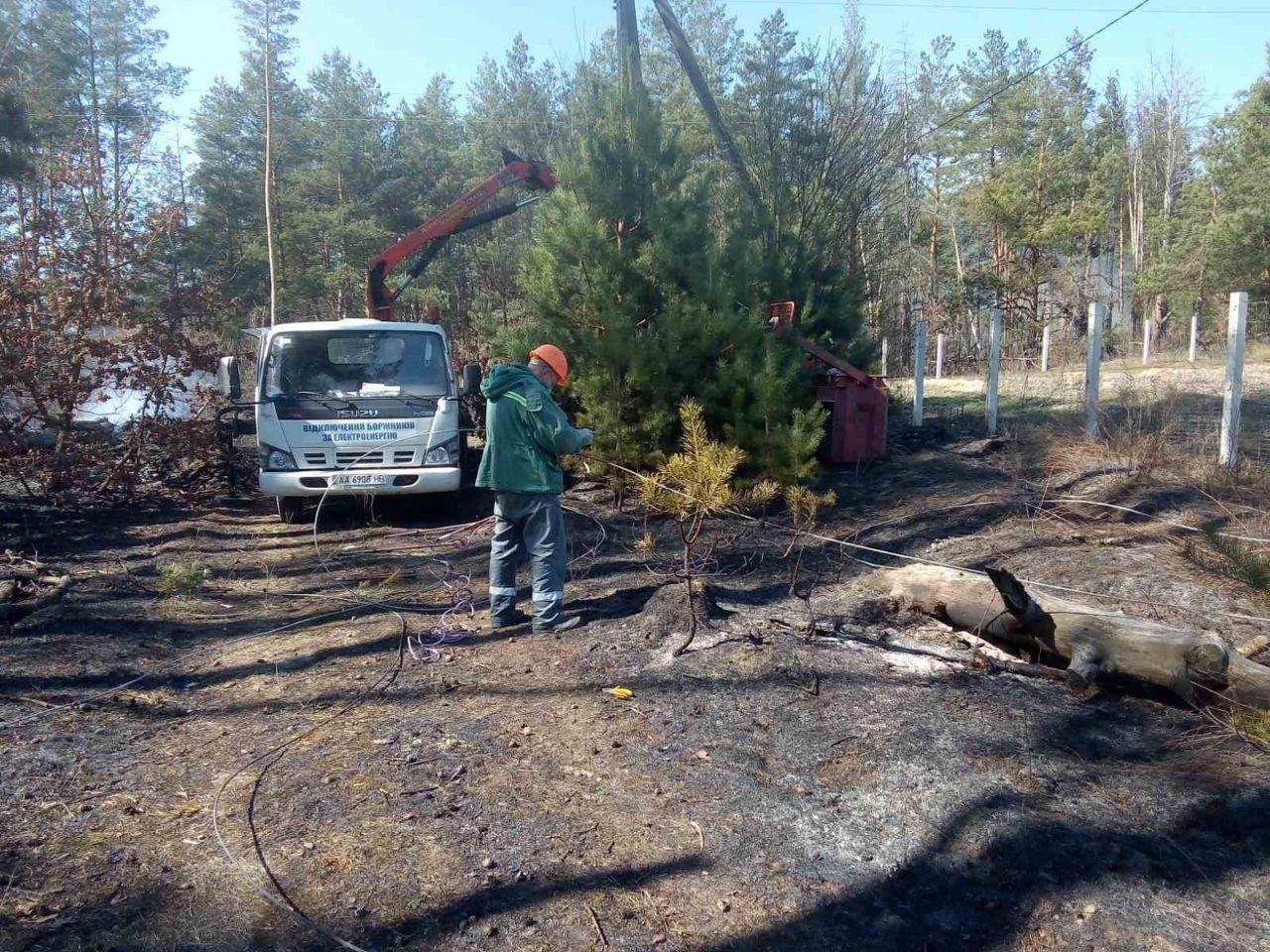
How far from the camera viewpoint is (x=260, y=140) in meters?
31.0

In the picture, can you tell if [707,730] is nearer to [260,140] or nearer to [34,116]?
[34,116]

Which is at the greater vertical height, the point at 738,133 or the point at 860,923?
the point at 738,133

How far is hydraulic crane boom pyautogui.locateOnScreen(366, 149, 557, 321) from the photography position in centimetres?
1203

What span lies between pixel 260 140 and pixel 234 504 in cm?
2475

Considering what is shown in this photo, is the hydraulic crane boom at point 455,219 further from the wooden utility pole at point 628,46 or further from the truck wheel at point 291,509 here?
the truck wheel at point 291,509

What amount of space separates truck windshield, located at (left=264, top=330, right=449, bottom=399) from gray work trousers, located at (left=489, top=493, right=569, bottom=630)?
3875 mm

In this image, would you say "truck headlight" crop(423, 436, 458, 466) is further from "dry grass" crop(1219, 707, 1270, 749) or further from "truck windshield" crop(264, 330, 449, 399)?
"dry grass" crop(1219, 707, 1270, 749)

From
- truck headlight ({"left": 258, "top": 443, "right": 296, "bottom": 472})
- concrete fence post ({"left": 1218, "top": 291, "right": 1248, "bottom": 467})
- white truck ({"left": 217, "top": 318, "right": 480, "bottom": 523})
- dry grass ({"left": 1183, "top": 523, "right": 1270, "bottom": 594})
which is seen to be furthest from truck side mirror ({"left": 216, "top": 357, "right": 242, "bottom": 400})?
concrete fence post ({"left": 1218, "top": 291, "right": 1248, "bottom": 467})

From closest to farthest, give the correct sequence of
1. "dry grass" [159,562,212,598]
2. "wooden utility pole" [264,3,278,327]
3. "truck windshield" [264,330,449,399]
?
"dry grass" [159,562,212,598], "truck windshield" [264,330,449,399], "wooden utility pole" [264,3,278,327]

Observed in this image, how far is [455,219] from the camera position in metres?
12.5

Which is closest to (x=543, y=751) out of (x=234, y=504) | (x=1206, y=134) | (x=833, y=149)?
A: (x=234, y=504)

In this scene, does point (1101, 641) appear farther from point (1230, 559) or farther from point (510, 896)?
point (510, 896)

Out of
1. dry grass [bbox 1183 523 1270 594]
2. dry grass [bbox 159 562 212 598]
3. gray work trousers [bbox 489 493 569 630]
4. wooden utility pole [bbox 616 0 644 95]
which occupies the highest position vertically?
wooden utility pole [bbox 616 0 644 95]

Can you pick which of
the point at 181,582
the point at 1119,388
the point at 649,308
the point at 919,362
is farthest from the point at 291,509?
the point at 1119,388
